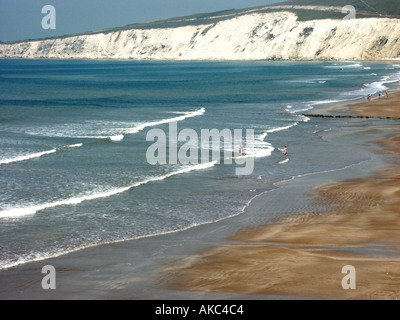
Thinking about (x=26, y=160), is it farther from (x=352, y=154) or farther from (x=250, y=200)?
(x=352, y=154)

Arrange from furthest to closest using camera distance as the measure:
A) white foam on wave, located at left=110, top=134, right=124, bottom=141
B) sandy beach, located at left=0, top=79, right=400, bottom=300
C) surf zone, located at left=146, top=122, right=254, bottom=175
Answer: white foam on wave, located at left=110, top=134, right=124, bottom=141
surf zone, located at left=146, top=122, right=254, bottom=175
sandy beach, located at left=0, top=79, right=400, bottom=300

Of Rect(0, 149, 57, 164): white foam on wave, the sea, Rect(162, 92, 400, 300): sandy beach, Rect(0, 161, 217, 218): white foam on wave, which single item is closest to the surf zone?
the sea

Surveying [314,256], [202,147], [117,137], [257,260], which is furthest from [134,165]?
[314,256]

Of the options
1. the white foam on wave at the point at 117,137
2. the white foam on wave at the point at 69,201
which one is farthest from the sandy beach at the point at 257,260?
the white foam on wave at the point at 117,137

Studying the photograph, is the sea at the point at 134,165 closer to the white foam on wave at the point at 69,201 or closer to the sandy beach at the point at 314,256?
the white foam on wave at the point at 69,201

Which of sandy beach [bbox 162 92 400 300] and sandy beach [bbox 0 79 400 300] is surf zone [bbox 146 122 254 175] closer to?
sandy beach [bbox 0 79 400 300]

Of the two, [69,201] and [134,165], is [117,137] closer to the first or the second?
[134,165]
